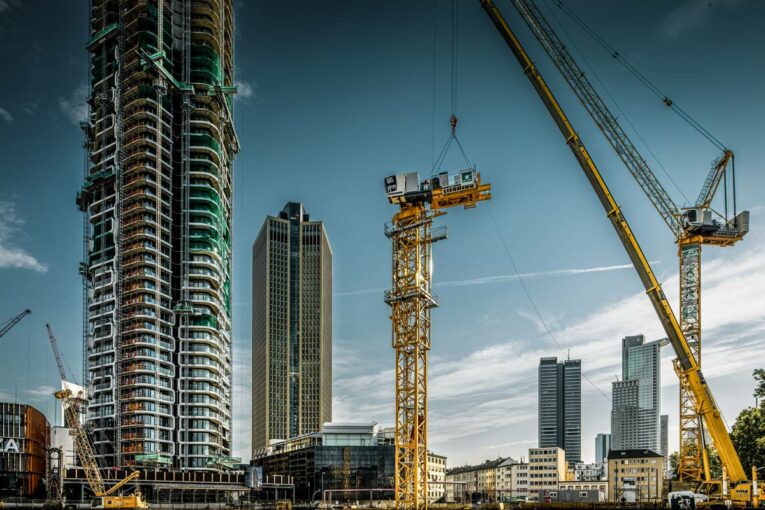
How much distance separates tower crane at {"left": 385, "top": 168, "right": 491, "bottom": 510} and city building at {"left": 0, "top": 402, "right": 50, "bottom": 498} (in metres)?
69.4

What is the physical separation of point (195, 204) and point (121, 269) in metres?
20.5

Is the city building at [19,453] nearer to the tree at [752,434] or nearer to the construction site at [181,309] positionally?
the construction site at [181,309]

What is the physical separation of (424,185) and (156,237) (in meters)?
77.7

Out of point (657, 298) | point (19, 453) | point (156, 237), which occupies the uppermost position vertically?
point (156, 237)

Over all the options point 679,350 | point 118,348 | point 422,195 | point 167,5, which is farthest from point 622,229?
point 167,5

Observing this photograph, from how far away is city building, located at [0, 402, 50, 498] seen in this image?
122 metres

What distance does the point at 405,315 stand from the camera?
87625 mm

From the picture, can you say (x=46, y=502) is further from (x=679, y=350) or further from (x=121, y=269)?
(x=679, y=350)

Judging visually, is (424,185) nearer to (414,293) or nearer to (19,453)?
(414,293)

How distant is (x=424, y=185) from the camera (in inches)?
3452

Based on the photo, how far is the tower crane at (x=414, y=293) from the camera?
85625 millimetres

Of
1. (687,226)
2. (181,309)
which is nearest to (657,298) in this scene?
(687,226)

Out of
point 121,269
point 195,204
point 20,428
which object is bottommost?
point 20,428

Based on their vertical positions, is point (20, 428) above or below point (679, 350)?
below
